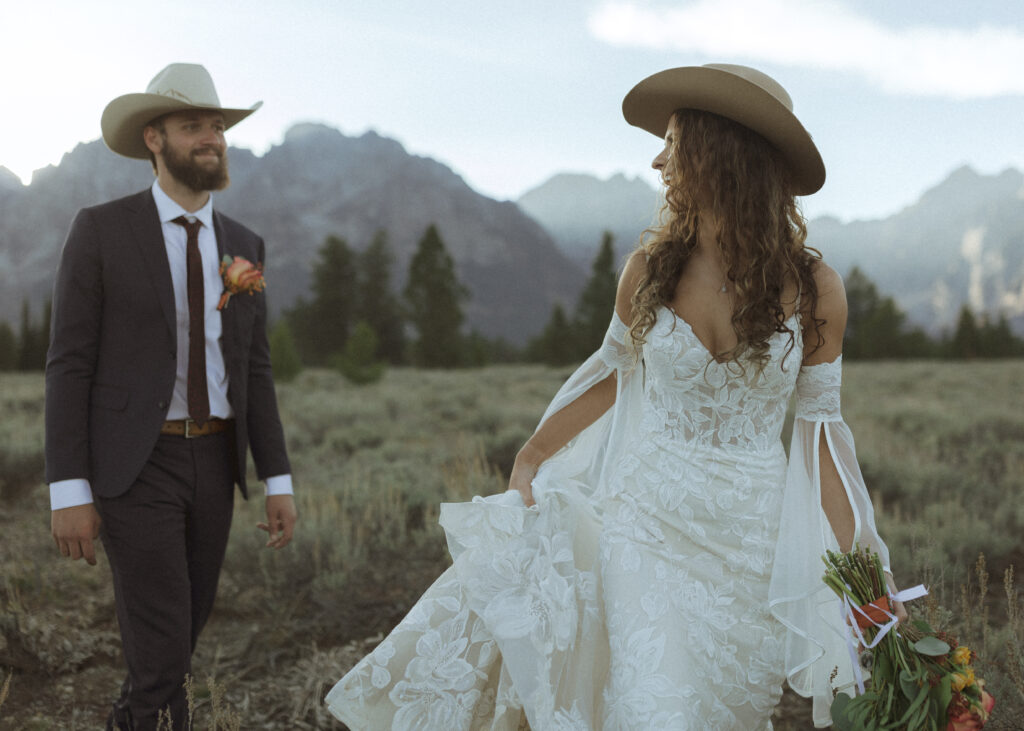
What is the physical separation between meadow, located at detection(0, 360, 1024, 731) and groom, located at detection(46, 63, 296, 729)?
16.2 inches

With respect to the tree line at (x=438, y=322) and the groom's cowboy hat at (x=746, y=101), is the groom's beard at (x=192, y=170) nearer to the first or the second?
the groom's cowboy hat at (x=746, y=101)

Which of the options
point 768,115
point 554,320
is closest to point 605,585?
point 768,115

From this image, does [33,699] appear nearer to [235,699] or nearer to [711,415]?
[235,699]

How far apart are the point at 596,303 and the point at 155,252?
34.6 m

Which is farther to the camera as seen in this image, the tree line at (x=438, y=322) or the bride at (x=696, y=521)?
the tree line at (x=438, y=322)

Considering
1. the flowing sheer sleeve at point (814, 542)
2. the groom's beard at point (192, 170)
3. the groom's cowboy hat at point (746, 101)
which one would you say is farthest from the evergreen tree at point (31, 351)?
the flowing sheer sleeve at point (814, 542)

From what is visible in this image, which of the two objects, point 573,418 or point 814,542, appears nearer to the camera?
point 814,542

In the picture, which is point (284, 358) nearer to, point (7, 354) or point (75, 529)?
point (75, 529)

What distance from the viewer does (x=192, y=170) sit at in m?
3.32

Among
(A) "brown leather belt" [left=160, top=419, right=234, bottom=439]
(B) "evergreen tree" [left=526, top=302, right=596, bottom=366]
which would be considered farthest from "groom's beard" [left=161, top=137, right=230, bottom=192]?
(B) "evergreen tree" [left=526, top=302, right=596, bottom=366]

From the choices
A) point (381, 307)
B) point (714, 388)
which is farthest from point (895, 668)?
point (381, 307)

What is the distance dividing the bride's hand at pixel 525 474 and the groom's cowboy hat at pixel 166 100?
1.97 m

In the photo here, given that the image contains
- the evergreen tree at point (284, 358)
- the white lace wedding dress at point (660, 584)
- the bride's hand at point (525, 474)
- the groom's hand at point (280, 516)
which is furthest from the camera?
→ the evergreen tree at point (284, 358)

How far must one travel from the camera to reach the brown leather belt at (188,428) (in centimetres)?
313
